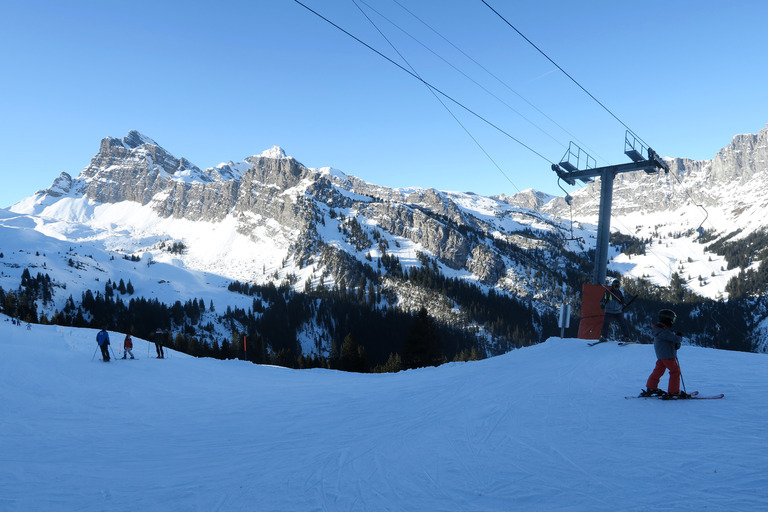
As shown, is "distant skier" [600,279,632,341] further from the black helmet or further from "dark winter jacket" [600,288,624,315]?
the black helmet

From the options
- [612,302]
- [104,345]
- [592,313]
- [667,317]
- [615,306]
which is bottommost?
[104,345]

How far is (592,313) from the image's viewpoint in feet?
68.4

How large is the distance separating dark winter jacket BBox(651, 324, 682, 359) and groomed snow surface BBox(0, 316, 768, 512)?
3.24 feet

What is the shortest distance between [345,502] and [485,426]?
3.88 metres

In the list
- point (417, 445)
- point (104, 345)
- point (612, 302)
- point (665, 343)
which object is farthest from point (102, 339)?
point (665, 343)

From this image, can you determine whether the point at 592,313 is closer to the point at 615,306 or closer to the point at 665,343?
the point at 615,306

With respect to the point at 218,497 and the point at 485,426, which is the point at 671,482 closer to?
the point at 485,426

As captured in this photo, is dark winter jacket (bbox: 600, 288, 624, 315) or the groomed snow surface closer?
the groomed snow surface

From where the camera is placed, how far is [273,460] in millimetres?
7633

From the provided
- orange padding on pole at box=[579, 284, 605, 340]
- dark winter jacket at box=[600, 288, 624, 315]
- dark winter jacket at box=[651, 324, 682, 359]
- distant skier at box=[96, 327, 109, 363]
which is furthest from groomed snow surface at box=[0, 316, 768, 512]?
distant skier at box=[96, 327, 109, 363]

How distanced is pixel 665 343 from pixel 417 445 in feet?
18.5

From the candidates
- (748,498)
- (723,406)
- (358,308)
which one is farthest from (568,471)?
(358,308)

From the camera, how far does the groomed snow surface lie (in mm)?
5570

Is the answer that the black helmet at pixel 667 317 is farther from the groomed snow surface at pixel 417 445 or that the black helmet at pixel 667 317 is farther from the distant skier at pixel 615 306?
the distant skier at pixel 615 306
